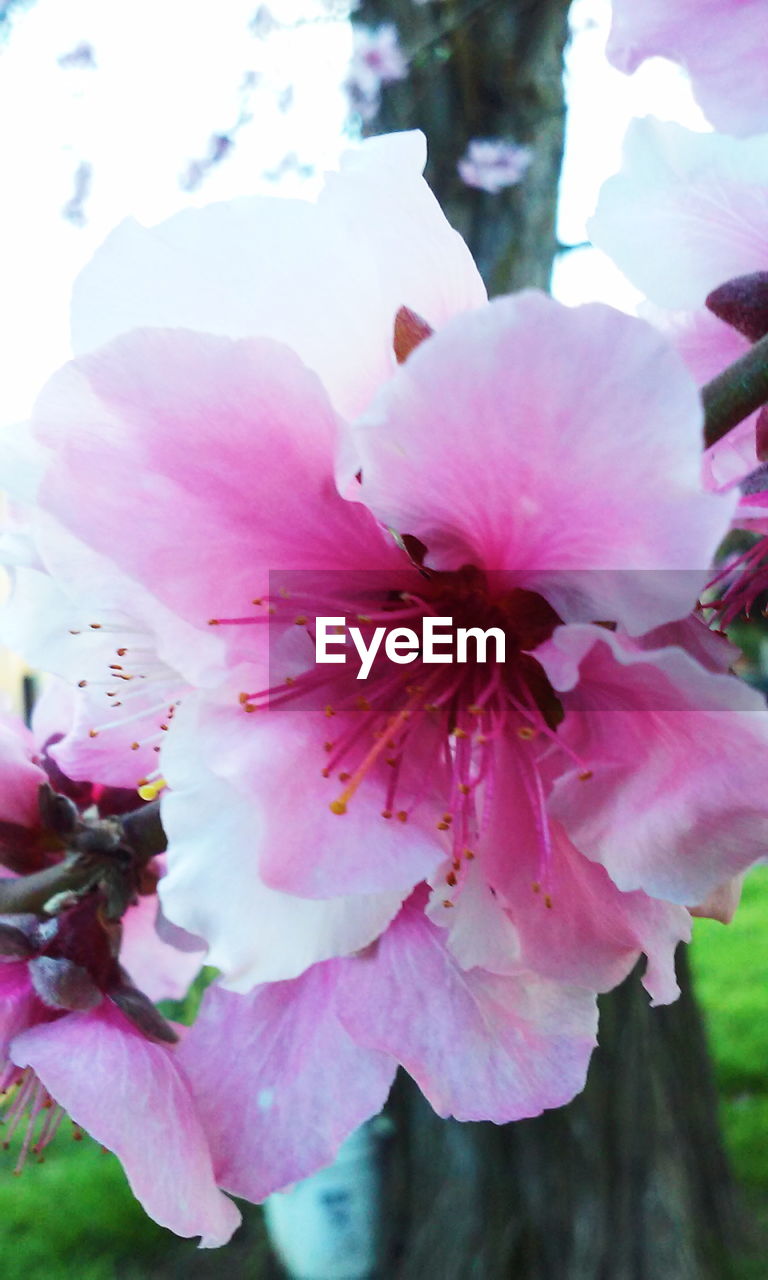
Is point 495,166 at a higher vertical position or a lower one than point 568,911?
higher

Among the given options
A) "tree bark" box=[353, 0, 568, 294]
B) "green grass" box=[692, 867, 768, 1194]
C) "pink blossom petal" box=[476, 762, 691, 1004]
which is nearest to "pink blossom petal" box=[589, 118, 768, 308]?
"pink blossom petal" box=[476, 762, 691, 1004]

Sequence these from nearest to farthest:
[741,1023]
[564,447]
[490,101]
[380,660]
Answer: [564,447] → [380,660] → [490,101] → [741,1023]

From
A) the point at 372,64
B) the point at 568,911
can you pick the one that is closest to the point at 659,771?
the point at 568,911

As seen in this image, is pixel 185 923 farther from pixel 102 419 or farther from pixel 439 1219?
pixel 439 1219

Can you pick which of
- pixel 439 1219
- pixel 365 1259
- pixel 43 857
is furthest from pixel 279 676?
pixel 365 1259

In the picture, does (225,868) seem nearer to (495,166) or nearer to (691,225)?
(691,225)

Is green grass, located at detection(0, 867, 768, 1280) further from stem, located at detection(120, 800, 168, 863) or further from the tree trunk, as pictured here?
stem, located at detection(120, 800, 168, 863)

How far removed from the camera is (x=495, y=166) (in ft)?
6.81

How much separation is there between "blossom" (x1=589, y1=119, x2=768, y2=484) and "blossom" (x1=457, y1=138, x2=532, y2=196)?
1.79 m

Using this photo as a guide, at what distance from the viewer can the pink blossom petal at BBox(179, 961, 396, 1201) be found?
1.24 feet

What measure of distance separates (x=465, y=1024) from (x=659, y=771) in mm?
116

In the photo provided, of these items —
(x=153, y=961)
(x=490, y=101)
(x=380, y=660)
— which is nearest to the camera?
(x=380, y=660)

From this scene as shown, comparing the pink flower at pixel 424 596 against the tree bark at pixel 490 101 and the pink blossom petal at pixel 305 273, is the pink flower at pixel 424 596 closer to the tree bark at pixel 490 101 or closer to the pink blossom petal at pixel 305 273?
the pink blossom petal at pixel 305 273

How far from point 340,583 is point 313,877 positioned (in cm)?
10
